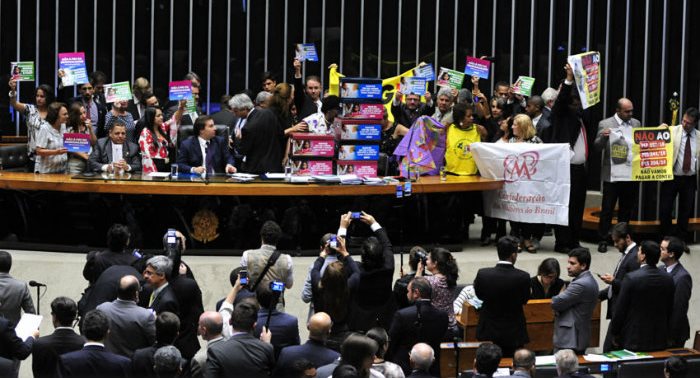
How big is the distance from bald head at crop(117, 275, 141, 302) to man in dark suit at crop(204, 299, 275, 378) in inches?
38.2

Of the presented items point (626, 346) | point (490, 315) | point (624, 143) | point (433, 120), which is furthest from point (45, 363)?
point (624, 143)

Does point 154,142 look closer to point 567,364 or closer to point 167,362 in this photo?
point 167,362

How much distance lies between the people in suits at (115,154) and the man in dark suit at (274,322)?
496 cm

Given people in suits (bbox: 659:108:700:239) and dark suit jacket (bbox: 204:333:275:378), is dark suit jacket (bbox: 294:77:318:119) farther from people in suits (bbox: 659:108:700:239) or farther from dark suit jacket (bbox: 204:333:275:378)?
dark suit jacket (bbox: 204:333:275:378)

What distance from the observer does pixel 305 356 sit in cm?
920

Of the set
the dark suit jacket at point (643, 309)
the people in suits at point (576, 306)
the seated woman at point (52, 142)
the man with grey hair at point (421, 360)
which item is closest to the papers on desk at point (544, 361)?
the people in suits at point (576, 306)

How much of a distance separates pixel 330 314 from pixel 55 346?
2.13 m

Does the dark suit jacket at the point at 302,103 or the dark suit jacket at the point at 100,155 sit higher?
the dark suit jacket at the point at 302,103

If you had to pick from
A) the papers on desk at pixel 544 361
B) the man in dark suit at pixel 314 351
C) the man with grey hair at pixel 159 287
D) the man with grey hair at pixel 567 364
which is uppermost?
the man with grey hair at pixel 159 287

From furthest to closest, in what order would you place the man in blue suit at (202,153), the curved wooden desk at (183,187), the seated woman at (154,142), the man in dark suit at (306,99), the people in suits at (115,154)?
the man in dark suit at (306,99)
the seated woman at (154,142)
the man in blue suit at (202,153)
the people in suits at (115,154)
the curved wooden desk at (183,187)

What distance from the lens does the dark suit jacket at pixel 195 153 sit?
14.6 metres

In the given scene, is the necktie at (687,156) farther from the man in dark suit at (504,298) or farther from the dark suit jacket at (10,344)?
the dark suit jacket at (10,344)

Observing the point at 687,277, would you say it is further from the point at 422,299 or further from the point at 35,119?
the point at 35,119

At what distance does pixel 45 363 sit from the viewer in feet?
29.8
